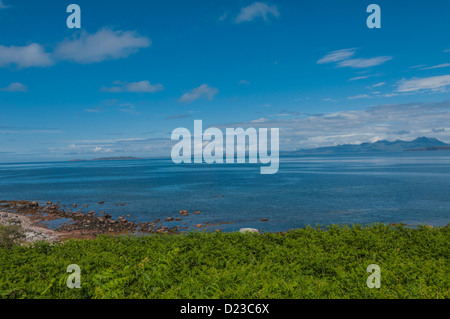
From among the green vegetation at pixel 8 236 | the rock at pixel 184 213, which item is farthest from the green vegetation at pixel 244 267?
the rock at pixel 184 213

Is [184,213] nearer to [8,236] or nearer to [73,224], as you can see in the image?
[73,224]

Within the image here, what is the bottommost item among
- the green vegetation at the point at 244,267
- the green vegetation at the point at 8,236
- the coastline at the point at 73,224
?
the coastline at the point at 73,224

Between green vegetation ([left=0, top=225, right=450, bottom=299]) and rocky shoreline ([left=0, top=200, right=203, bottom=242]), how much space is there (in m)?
17.0

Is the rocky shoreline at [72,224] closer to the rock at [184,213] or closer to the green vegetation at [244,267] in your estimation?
the rock at [184,213]

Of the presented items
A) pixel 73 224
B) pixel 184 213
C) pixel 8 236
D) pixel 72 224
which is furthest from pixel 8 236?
pixel 184 213

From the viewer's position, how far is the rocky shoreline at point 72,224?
32.8 metres

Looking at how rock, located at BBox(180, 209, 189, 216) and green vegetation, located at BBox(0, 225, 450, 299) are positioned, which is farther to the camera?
rock, located at BBox(180, 209, 189, 216)

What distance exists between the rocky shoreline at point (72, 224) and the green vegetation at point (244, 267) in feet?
55.7

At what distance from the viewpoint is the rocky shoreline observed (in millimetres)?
32781

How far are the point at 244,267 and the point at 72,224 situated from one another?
35.9 meters

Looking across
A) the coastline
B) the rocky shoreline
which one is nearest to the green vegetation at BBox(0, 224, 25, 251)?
the rocky shoreline

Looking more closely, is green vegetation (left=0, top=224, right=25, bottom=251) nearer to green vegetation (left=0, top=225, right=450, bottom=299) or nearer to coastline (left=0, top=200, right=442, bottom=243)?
coastline (left=0, top=200, right=442, bottom=243)
